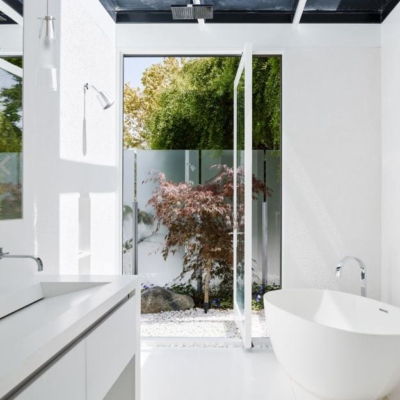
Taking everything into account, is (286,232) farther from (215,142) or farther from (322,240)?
(215,142)

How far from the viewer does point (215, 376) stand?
11.3ft

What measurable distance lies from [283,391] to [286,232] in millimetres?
1406

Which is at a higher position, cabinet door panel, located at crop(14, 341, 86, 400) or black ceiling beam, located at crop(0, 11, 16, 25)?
black ceiling beam, located at crop(0, 11, 16, 25)

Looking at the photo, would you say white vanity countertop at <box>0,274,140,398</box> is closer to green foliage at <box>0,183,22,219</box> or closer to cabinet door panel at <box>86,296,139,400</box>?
cabinet door panel at <box>86,296,139,400</box>

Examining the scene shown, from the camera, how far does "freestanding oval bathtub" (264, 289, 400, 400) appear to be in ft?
8.68

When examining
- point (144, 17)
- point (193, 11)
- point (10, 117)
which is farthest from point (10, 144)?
point (144, 17)

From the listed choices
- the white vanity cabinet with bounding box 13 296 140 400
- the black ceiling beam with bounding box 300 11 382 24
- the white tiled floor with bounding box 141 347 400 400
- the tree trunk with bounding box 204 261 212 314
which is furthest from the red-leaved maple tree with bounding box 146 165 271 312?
Result: the white vanity cabinet with bounding box 13 296 140 400

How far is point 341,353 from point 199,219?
2.47 meters

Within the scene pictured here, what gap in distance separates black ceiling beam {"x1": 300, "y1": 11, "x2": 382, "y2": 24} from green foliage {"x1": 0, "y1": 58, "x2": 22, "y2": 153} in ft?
9.09

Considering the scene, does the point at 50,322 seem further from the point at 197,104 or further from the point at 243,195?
the point at 197,104

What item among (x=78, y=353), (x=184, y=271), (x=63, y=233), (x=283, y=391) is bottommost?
(x=283, y=391)

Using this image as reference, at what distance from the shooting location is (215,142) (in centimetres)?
501

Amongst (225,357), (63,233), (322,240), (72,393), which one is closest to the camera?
(72,393)

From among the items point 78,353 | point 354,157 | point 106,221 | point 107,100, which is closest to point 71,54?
point 107,100
